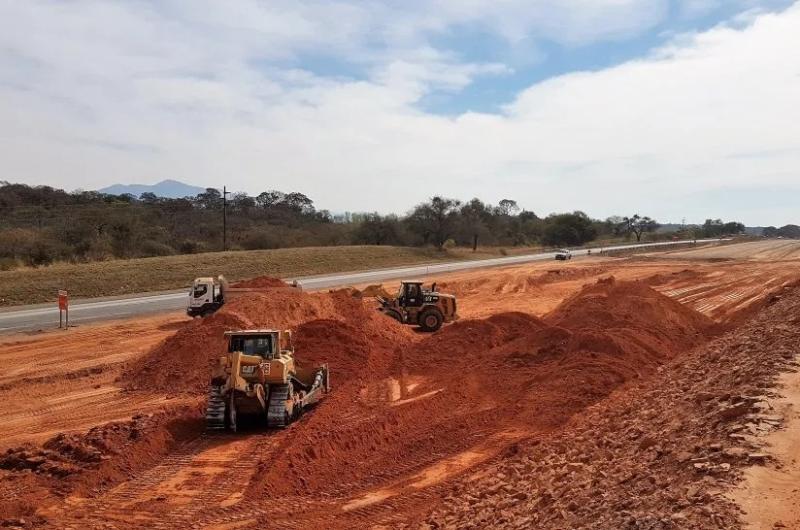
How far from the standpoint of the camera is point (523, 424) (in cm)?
1284

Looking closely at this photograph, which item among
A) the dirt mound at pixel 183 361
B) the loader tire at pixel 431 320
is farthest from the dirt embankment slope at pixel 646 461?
the loader tire at pixel 431 320

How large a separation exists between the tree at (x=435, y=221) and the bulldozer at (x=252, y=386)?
7177cm

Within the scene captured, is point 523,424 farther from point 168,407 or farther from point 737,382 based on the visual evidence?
point 168,407

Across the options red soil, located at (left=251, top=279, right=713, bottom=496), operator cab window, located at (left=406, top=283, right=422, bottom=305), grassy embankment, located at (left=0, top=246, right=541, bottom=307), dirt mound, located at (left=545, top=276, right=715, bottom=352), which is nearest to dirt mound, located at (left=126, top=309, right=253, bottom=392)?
red soil, located at (left=251, top=279, right=713, bottom=496)

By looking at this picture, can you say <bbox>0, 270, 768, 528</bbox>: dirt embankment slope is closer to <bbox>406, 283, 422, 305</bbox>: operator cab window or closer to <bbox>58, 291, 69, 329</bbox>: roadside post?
<bbox>406, 283, 422, 305</bbox>: operator cab window

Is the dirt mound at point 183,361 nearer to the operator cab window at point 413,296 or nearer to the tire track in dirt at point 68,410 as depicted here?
the tire track in dirt at point 68,410

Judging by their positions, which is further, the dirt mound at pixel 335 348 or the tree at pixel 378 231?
the tree at pixel 378 231

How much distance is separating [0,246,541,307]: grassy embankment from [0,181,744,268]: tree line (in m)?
6.39

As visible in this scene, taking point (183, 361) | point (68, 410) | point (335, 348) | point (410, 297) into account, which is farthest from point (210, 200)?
point (68, 410)

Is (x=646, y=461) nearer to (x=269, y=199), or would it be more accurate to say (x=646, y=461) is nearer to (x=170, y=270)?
(x=170, y=270)

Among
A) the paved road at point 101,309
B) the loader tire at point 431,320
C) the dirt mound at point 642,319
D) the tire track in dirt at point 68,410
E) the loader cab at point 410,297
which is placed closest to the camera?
the tire track in dirt at point 68,410

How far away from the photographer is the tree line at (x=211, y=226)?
176 feet

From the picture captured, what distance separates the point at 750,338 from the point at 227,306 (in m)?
17.3

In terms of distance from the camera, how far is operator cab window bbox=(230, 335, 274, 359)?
13.7 metres
